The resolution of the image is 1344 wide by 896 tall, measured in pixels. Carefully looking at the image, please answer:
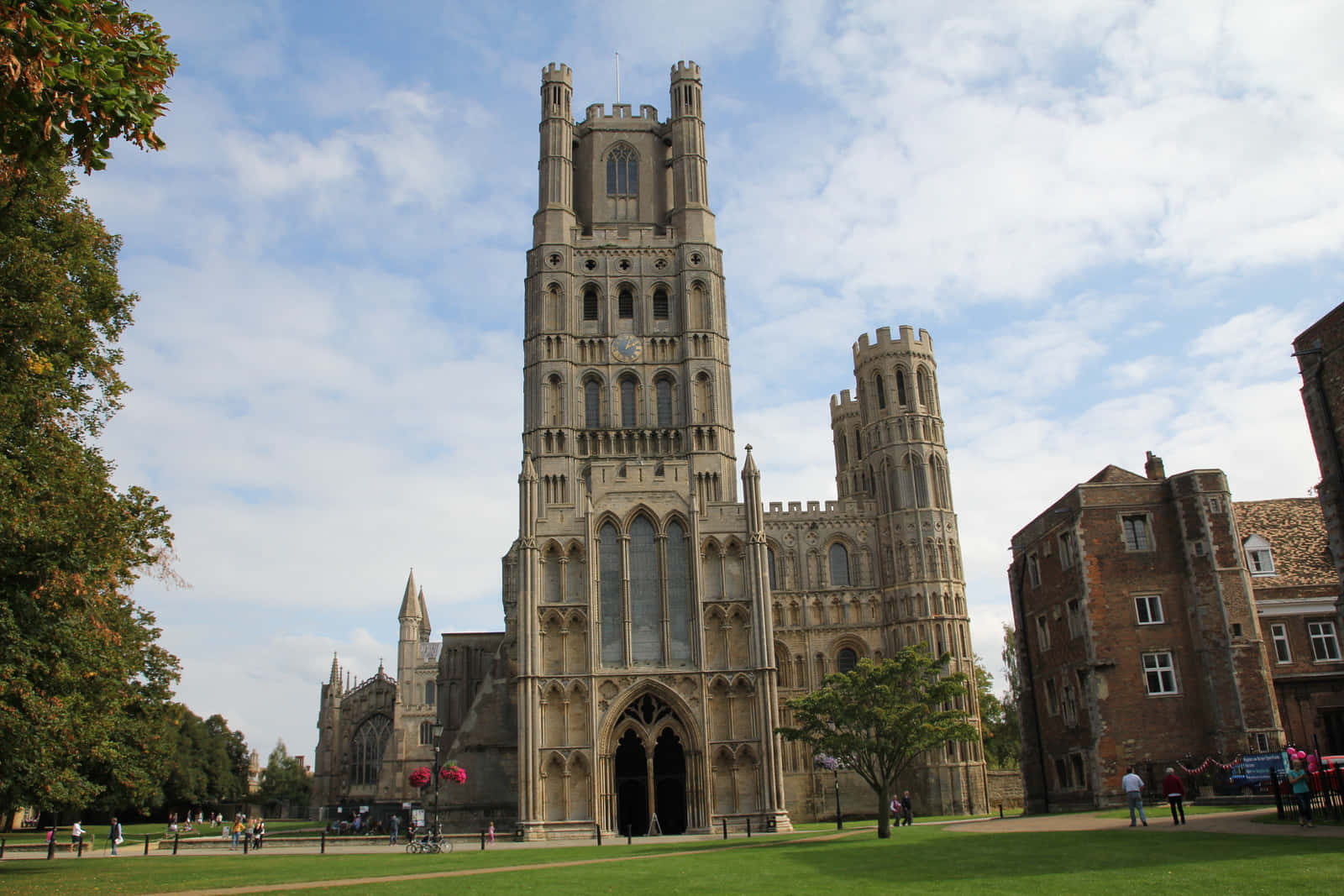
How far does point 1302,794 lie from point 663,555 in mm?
27161

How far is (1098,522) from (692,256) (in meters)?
26.3

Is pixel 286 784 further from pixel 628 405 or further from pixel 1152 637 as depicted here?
pixel 1152 637

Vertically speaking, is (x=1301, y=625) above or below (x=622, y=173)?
below

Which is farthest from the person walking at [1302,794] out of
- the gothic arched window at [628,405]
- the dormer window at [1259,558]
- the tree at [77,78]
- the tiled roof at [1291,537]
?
the gothic arched window at [628,405]

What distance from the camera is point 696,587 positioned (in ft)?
143

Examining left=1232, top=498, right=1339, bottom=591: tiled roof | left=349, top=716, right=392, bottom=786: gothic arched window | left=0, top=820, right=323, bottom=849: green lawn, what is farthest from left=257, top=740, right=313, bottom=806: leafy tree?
left=1232, top=498, right=1339, bottom=591: tiled roof

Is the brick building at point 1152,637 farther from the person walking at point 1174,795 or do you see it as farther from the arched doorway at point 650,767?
the arched doorway at point 650,767

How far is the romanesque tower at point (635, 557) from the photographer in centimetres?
4162

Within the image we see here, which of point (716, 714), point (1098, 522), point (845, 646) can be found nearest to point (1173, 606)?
point (1098, 522)

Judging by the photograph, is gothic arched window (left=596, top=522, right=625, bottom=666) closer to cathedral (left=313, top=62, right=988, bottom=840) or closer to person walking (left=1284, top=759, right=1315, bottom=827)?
cathedral (left=313, top=62, right=988, bottom=840)

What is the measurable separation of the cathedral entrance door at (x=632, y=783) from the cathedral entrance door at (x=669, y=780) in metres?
0.58

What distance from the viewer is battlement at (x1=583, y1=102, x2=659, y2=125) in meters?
60.9

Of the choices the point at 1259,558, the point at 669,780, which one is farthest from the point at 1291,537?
the point at 669,780

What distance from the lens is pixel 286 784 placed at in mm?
126875
